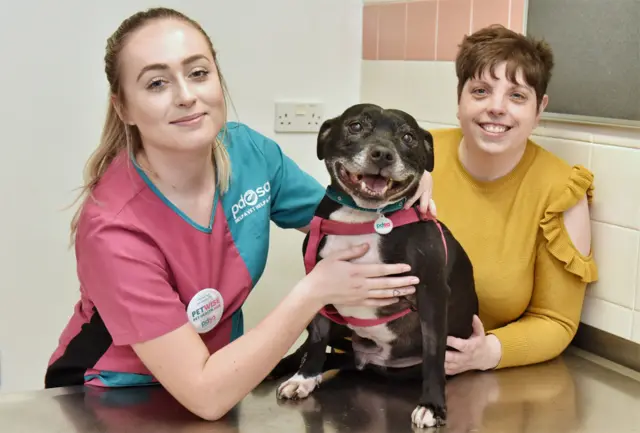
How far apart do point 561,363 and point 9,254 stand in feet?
4.84

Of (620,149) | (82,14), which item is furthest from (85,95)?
(620,149)

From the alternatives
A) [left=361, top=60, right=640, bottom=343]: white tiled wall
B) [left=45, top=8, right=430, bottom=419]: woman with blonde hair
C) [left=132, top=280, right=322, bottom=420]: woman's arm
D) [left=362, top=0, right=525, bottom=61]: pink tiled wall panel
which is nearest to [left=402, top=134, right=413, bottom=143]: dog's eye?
[left=45, top=8, right=430, bottom=419]: woman with blonde hair

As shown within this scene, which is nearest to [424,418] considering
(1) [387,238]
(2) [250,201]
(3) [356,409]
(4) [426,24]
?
(3) [356,409]

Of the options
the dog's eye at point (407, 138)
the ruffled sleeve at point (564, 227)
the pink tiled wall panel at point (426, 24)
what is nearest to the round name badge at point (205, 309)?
the dog's eye at point (407, 138)

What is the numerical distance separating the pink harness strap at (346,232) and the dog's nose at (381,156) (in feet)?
0.39

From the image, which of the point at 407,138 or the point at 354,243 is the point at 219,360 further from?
the point at 407,138

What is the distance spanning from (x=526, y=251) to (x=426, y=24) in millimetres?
823

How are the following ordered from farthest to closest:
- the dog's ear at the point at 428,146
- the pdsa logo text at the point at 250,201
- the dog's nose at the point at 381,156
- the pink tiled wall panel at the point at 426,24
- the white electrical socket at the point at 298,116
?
the white electrical socket at the point at 298,116
the pink tiled wall panel at the point at 426,24
the pdsa logo text at the point at 250,201
the dog's ear at the point at 428,146
the dog's nose at the point at 381,156

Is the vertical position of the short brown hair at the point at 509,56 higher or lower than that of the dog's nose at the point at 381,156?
higher

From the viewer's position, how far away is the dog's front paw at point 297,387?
128 cm

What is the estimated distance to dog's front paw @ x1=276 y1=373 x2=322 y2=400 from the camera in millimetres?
1279

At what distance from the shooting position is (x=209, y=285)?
1.33m

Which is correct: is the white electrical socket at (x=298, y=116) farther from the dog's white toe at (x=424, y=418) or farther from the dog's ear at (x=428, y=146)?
the dog's white toe at (x=424, y=418)

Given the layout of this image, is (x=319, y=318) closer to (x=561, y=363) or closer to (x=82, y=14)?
(x=561, y=363)
